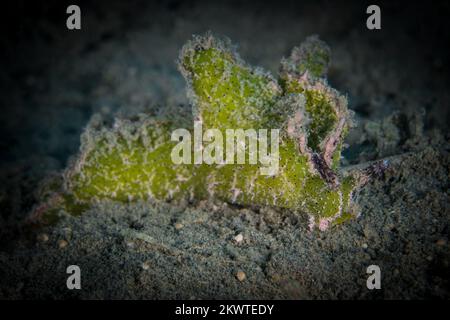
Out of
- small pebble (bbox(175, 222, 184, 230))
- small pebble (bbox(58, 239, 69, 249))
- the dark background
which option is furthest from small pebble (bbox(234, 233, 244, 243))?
the dark background

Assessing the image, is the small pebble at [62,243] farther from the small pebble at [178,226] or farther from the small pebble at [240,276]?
the small pebble at [240,276]

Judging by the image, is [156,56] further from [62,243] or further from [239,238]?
[239,238]

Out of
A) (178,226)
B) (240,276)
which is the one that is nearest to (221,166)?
(178,226)

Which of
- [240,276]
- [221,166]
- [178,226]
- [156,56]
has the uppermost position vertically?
[156,56]

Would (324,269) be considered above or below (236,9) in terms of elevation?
below

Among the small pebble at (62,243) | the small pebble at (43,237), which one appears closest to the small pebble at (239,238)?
the small pebble at (62,243)

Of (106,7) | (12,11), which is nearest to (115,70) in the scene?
(106,7)

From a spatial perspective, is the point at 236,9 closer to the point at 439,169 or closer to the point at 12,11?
the point at 12,11

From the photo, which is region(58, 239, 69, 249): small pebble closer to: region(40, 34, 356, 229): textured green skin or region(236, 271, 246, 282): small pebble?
region(40, 34, 356, 229): textured green skin
